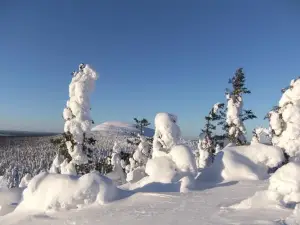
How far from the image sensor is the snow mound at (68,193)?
11672 millimetres

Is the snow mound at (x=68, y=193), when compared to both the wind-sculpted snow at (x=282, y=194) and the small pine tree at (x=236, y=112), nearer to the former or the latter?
the wind-sculpted snow at (x=282, y=194)

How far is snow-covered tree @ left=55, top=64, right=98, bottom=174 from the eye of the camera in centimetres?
2472

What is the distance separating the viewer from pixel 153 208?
1069 cm

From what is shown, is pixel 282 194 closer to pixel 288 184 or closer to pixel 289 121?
pixel 288 184

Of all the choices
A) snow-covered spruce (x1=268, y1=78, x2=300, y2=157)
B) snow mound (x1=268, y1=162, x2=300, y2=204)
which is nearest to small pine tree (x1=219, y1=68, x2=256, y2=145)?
snow-covered spruce (x1=268, y1=78, x2=300, y2=157)

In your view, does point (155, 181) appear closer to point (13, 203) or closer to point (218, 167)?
point (218, 167)

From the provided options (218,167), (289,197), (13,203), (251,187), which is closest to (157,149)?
(218,167)

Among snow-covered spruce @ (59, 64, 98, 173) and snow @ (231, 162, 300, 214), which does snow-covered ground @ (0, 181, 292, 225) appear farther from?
snow-covered spruce @ (59, 64, 98, 173)

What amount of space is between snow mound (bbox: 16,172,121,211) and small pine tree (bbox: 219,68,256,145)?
1991cm

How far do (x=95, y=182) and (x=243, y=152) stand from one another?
8.83m

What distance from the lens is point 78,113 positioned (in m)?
24.6

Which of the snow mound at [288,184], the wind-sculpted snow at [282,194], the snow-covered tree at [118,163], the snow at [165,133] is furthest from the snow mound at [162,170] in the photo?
the snow-covered tree at [118,163]

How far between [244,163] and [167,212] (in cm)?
781

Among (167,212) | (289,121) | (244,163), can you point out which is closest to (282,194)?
(167,212)
